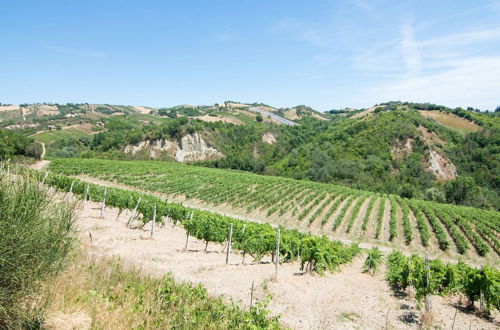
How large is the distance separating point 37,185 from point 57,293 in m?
2.21

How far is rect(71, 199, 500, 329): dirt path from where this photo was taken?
8602 mm

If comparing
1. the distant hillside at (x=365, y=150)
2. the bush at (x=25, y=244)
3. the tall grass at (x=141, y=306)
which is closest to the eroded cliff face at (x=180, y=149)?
the distant hillside at (x=365, y=150)

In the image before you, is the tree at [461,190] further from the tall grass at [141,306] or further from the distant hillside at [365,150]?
the tall grass at [141,306]

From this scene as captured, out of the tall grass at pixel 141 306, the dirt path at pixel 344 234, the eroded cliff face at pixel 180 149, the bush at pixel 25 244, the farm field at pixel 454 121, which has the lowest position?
the dirt path at pixel 344 234

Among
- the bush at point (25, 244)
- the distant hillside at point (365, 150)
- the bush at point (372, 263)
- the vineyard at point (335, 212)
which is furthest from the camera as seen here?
the distant hillside at point (365, 150)

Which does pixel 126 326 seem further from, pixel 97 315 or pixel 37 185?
pixel 37 185

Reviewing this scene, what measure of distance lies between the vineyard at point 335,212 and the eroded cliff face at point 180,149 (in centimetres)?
4723

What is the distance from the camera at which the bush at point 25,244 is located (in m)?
4.22

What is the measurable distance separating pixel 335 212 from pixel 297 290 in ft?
92.4

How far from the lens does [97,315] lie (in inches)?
208

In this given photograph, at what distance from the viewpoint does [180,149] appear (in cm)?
10562

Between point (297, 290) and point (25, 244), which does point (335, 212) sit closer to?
point (297, 290)

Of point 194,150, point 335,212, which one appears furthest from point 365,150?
point 194,150

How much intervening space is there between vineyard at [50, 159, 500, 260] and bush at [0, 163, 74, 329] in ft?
40.3
